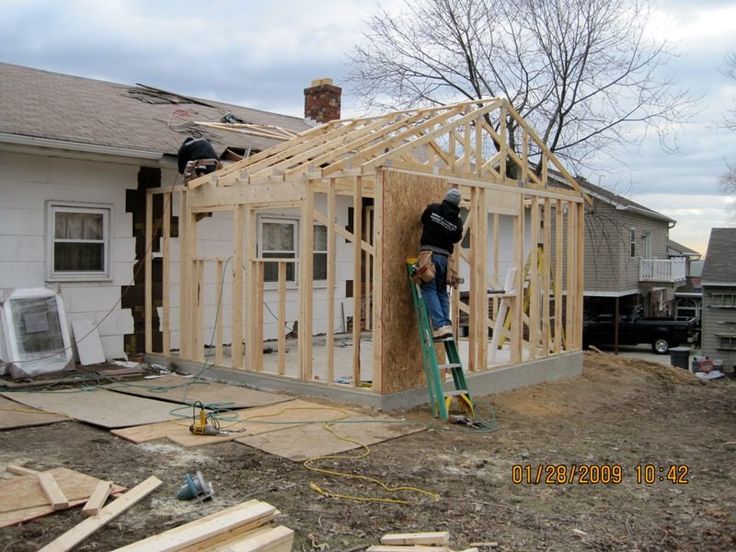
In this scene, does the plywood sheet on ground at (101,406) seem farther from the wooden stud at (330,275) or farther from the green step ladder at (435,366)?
the green step ladder at (435,366)

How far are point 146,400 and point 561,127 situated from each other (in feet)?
54.9

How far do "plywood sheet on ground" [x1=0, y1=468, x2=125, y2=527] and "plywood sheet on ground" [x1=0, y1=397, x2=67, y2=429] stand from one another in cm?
160

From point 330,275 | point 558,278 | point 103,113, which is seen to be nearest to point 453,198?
point 330,275

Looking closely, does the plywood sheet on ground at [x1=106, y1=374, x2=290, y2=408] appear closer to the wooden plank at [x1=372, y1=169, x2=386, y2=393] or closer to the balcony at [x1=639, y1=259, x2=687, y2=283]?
the wooden plank at [x1=372, y1=169, x2=386, y2=393]

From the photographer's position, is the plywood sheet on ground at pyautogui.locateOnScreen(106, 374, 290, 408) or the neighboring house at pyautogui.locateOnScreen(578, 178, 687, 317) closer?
the plywood sheet on ground at pyautogui.locateOnScreen(106, 374, 290, 408)

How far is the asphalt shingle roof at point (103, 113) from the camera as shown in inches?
377

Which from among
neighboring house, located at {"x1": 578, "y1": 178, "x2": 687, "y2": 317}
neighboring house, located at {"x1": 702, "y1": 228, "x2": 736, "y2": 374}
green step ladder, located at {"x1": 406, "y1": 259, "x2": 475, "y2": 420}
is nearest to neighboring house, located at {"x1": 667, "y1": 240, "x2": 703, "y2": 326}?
neighboring house, located at {"x1": 578, "y1": 178, "x2": 687, "y2": 317}

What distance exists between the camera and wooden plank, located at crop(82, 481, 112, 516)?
4582 mm

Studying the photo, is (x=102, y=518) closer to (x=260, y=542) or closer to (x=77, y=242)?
(x=260, y=542)

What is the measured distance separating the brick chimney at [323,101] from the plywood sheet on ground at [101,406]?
10047 mm

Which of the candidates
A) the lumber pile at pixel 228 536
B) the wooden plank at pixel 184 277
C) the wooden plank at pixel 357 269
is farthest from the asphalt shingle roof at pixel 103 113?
Result: the lumber pile at pixel 228 536

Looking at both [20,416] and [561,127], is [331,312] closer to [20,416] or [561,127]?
[20,416]
